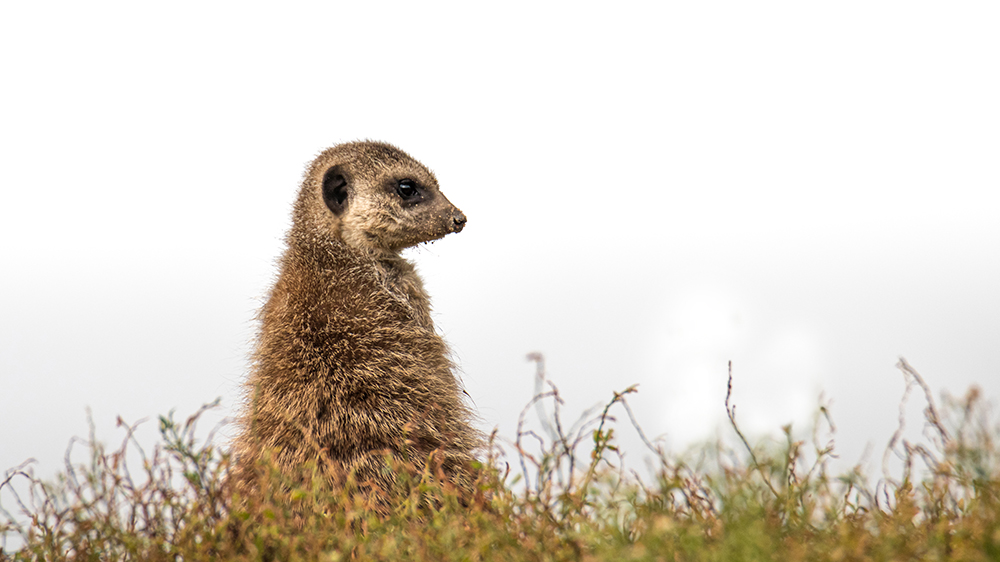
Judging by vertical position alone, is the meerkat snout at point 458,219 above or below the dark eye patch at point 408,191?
below

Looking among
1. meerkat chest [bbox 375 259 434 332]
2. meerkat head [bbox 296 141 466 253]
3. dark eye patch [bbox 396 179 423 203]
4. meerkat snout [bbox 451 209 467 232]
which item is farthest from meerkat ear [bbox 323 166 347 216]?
meerkat snout [bbox 451 209 467 232]

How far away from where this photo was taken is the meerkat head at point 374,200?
17.7ft

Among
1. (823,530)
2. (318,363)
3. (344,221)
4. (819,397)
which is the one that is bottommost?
(823,530)

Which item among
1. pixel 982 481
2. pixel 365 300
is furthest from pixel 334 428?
pixel 982 481

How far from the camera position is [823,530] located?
9.93 feet

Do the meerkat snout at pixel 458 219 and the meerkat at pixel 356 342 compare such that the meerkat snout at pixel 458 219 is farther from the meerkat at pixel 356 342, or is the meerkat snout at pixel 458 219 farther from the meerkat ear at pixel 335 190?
the meerkat ear at pixel 335 190

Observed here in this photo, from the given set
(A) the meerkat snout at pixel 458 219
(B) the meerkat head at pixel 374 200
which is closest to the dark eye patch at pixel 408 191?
(B) the meerkat head at pixel 374 200

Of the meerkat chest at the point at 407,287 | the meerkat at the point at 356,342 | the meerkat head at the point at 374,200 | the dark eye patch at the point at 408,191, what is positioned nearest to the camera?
the meerkat at the point at 356,342

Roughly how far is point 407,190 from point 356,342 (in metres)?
1.40

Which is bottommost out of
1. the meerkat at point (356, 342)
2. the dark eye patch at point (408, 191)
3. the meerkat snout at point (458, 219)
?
the meerkat at point (356, 342)

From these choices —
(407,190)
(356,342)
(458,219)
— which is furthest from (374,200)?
(356,342)

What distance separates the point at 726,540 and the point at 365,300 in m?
2.91

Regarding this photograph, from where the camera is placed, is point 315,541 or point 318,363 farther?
point 318,363

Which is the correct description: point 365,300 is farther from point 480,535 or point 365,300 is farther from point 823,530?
point 823,530
